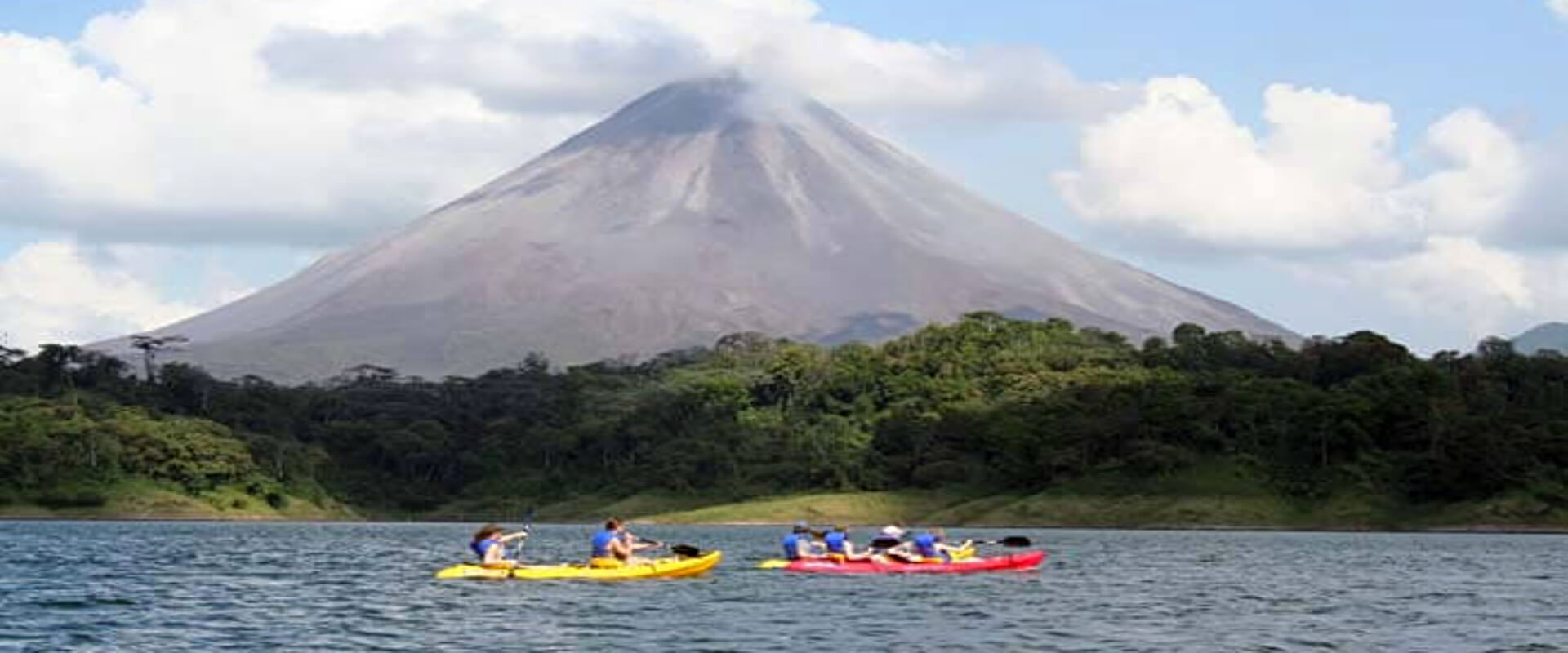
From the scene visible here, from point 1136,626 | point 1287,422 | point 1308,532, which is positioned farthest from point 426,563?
point 1287,422

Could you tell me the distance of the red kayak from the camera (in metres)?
67.2

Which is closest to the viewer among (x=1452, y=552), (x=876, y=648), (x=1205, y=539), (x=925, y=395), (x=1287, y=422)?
(x=876, y=648)

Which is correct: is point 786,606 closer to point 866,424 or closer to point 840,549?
point 840,549

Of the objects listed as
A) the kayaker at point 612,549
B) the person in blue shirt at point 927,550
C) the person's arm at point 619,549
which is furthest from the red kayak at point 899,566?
the person's arm at point 619,549

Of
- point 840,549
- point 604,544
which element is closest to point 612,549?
point 604,544

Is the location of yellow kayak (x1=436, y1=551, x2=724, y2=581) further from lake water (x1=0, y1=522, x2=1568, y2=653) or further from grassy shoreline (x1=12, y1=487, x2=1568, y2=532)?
grassy shoreline (x1=12, y1=487, x2=1568, y2=532)

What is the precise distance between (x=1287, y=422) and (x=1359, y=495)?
8446mm

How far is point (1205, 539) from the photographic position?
10719 cm

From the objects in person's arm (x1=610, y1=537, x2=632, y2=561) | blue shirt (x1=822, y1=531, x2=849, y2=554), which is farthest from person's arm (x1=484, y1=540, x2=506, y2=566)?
blue shirt (x1=822, y1=531, x2=849, y2=554)

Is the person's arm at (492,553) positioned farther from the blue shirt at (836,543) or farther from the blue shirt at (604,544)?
the blue shirt at (836,543)

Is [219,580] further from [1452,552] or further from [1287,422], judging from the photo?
[1287,422]

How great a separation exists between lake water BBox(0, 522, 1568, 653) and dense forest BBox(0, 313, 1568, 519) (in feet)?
168

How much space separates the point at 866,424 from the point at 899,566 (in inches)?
4007

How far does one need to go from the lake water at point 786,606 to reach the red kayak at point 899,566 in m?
1.04
